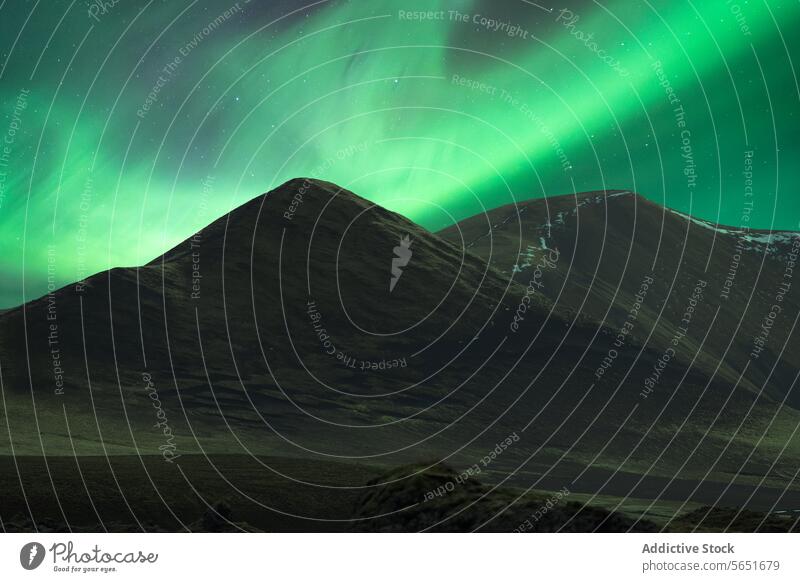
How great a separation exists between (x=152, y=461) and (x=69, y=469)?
15.1 metres

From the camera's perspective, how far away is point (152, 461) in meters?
126

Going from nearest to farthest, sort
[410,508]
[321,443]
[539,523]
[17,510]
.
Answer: [539,523]
[410,508]
[17,510]
[321,443]

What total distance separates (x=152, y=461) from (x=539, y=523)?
94.0 metres

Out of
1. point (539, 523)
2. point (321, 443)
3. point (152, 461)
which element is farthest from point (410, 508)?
point (321, 443)

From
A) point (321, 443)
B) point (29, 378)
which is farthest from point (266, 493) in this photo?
point (29, 378)

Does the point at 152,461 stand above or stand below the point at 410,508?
below

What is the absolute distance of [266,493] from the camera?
90.2 meters
